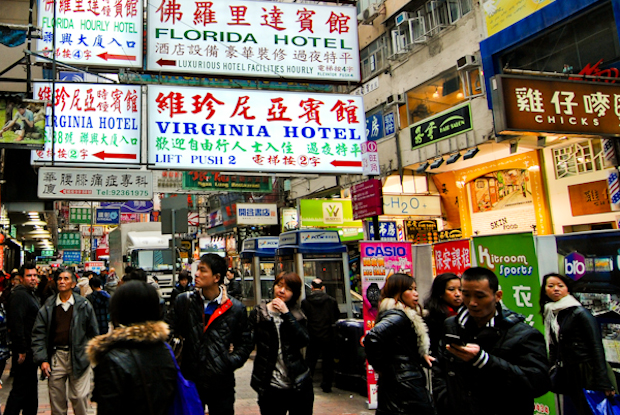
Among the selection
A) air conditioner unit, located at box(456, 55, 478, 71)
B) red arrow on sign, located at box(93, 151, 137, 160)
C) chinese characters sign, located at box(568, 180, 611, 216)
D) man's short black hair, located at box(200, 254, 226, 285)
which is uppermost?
air conditioner unit, located at box(456, 55, 478, 71)

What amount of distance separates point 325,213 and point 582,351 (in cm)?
940

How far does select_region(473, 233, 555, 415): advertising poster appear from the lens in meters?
5.55

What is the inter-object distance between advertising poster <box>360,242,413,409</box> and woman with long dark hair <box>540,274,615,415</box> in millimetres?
2645

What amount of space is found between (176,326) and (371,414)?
3.67 meters

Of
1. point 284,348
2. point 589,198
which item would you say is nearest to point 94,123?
point 284,348

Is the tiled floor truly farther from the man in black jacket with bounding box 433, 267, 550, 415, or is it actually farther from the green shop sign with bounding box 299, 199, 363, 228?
the green shop sign with bounding box 299, 199, 363, 228

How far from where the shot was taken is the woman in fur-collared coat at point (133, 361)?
7.82 ft

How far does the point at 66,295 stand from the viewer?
5.53 metres

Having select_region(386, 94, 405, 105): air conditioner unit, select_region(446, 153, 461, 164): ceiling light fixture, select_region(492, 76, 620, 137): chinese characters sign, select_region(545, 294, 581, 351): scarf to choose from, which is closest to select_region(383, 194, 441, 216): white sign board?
select_region(446, 153, 461, 164): ceiling light fixture

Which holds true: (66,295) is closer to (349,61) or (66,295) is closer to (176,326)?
(176,326)

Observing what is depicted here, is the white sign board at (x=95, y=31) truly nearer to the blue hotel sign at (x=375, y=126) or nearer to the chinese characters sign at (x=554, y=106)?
the chinese characters sign at (x=554, y=106)

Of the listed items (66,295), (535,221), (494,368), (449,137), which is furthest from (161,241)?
(494,368)

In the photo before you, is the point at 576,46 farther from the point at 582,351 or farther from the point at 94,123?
the point at 94,123

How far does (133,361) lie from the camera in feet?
7.98
